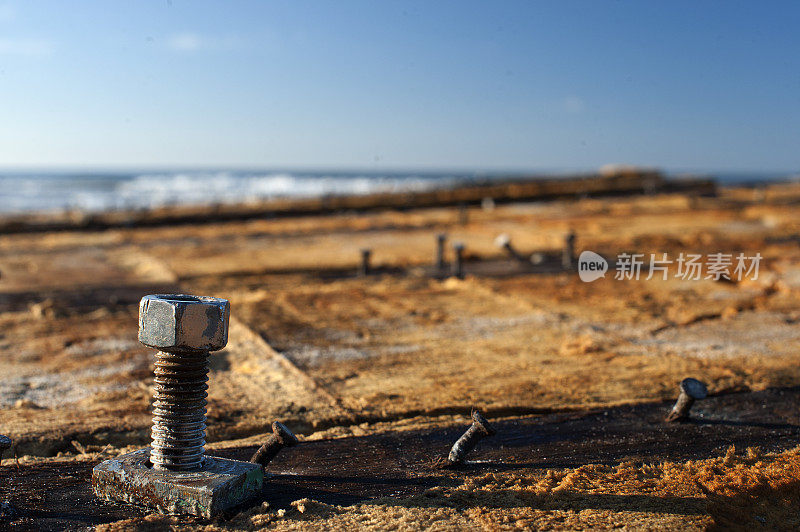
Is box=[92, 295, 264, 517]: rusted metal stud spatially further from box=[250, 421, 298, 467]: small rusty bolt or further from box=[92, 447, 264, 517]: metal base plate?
box=[250, 421, 298, 467]: small rusty bolt

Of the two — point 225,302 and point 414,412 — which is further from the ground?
point 225,302

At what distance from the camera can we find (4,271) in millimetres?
12344

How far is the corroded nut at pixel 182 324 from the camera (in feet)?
10.9

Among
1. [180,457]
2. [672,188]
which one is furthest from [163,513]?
[672,188]

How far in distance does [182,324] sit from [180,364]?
0.25 m

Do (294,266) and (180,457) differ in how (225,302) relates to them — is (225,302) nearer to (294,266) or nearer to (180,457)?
(180,457)

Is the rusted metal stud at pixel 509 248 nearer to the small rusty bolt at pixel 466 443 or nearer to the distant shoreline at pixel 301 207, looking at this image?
the small rusty bolt at pixel 466 443

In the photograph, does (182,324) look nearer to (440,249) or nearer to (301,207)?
(440,249)

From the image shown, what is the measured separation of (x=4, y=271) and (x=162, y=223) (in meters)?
9.15

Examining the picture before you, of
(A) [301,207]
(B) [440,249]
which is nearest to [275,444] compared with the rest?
(B) [440,249]

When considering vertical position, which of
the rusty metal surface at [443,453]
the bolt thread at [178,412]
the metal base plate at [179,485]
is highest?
the bolt thread at [178,412]

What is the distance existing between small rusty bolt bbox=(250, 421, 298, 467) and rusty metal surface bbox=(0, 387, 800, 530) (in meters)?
0.11

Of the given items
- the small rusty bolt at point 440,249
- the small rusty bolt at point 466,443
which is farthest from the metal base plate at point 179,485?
the small rusty bolt at point 440,249

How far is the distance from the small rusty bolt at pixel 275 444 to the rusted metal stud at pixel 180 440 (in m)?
0.24
